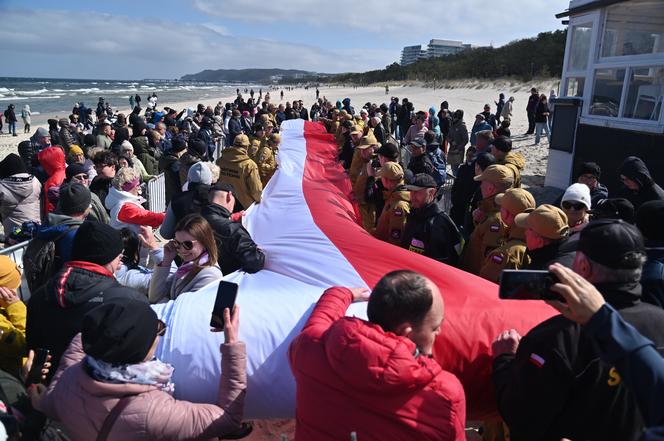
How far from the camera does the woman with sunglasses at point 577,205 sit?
346cm

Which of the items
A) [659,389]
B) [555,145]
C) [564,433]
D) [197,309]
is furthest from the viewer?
[555,145]

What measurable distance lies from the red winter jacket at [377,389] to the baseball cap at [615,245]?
70cm

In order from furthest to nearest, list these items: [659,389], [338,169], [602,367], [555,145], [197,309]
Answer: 1. [555,145]
2. [338,169]
3. [197,309]
4. [602,367]
5. [659,389]

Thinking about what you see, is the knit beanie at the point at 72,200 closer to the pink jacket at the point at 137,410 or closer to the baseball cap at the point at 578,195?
the pink jacket at the point at 137,410

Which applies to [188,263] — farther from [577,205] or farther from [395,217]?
[577,205]

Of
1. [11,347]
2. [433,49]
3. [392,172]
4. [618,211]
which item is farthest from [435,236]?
[433,49]

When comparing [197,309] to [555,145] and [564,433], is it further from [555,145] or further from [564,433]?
[555,145]

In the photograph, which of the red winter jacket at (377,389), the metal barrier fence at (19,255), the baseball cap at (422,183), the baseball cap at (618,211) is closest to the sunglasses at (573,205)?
the baseball cap at (618,211)

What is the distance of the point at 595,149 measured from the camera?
802 centimetres

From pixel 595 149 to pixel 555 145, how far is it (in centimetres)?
105

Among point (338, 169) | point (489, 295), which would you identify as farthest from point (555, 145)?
point (489, 295)

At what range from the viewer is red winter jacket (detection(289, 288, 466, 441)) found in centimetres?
151

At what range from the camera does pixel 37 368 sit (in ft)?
6.76

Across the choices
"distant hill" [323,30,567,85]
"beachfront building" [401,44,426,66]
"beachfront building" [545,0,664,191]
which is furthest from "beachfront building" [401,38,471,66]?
"beachfront building" [545,0,664,191]
